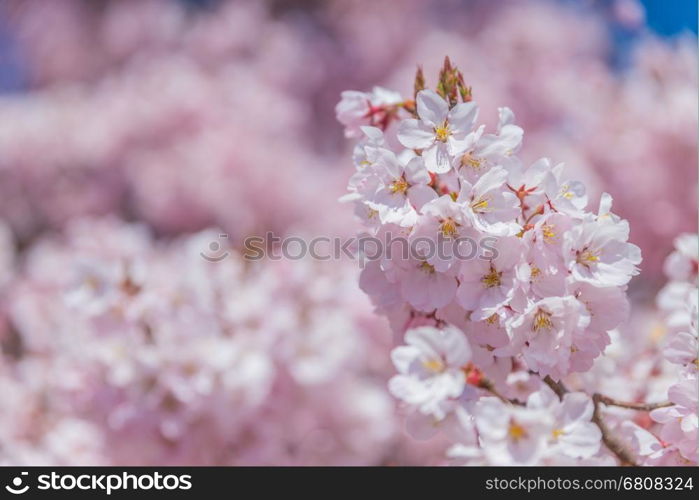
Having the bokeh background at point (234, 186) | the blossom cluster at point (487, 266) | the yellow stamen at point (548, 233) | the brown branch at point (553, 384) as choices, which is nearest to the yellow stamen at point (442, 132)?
the blossom cluster at point (487, 266)

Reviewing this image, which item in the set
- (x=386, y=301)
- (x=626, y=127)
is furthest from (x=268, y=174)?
(x=386, y=301)

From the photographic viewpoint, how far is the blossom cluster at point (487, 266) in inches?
24.4

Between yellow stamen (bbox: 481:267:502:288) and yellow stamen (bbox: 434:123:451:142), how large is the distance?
13 centimetres

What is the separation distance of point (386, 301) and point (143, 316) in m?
0.60

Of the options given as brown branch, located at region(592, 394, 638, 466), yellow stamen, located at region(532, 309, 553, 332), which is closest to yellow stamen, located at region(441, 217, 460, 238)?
yellow stamen, located at region(532, 309, 553, 332)

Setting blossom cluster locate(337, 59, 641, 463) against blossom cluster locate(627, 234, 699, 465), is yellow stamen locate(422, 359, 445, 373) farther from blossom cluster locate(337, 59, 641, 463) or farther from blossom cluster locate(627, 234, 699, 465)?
blossom cluster locate(627, 234, 699, 465)

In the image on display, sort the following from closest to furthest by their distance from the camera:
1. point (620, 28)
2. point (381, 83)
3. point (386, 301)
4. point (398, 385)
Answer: point (398, 385), point (386, 301), point (620, 28), point (381, 83)

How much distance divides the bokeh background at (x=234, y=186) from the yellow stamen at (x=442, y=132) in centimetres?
64

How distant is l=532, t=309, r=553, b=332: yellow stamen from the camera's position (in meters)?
0.65

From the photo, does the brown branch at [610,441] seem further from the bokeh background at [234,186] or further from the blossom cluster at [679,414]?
the bokeh background at [234,186]

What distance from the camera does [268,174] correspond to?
2986 mm

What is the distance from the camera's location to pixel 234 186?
2953 millimetres

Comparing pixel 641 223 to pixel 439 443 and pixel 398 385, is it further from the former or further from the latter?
pixel 398 385

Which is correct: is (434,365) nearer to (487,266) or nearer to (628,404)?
(487,266)
